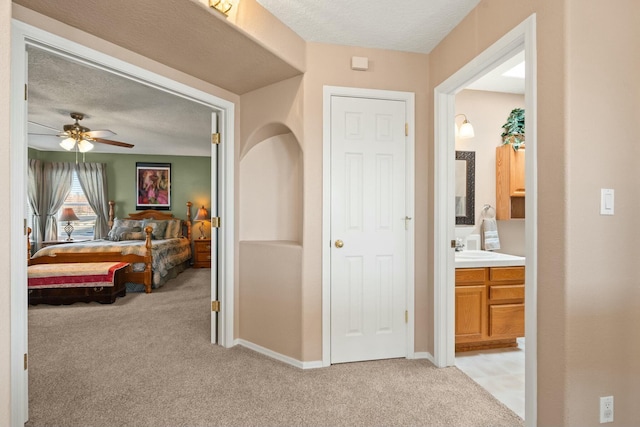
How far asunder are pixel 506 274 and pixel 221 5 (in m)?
2.92

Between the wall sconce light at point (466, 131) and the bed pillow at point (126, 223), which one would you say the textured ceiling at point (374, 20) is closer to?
the wall sconce light at point (466, 131)

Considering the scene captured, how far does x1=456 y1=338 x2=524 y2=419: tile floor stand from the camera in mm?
2230

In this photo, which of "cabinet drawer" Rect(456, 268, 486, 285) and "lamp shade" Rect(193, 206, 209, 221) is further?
"lamp shade" Rect(193, 206, 209, 221)

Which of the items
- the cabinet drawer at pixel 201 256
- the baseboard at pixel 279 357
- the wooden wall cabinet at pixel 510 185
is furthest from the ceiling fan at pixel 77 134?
the wooden wall cabinet at pixel 510 185

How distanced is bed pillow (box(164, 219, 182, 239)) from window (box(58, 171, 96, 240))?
1655 millimetres

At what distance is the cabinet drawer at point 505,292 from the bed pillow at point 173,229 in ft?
19.9

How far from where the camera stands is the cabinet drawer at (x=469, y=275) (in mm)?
2844

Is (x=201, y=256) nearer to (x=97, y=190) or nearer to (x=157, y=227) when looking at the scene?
(x=157, y=227)

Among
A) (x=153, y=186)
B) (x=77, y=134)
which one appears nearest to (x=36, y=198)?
(x=153, y=186)

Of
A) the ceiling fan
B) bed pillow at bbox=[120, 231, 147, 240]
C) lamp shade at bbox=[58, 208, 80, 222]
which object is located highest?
the ceiling fan

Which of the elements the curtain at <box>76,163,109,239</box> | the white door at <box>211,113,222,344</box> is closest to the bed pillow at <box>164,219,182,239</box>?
the curtain at <box>76,163,109,239</box>

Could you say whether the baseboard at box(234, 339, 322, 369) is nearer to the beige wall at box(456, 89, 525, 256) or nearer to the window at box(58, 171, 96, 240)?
the beige wall at box(456, 89, 525, 256)

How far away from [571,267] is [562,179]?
393 mm

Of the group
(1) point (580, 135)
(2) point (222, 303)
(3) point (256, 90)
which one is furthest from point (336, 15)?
(2) point (222, 303)
